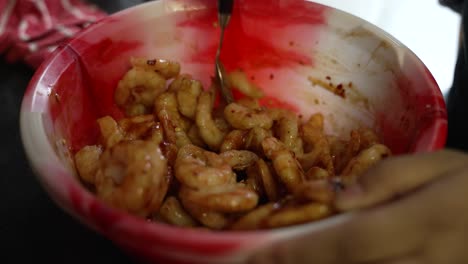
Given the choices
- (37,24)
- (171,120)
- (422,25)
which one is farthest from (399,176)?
(37,24)

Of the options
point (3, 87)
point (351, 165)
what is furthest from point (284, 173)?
point (3, 87)

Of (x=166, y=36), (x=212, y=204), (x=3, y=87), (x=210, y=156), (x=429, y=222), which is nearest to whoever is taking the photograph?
(x=429, y=222)

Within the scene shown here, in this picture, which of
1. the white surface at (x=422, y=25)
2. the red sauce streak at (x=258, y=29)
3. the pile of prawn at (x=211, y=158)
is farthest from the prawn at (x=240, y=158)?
the white surface at (x=422, y=25)

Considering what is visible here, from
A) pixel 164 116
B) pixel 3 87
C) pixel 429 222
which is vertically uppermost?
pixel 429 222

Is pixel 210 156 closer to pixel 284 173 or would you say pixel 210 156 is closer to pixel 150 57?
pixel 284 173

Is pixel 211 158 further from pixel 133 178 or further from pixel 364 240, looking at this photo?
pixel 364 240

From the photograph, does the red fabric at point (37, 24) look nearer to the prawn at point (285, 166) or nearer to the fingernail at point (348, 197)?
the prawn at point (285, 166)

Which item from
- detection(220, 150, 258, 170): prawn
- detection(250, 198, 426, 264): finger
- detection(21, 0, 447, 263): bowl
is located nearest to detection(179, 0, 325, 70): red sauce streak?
detection(21, 0, 447, 263): bowl
